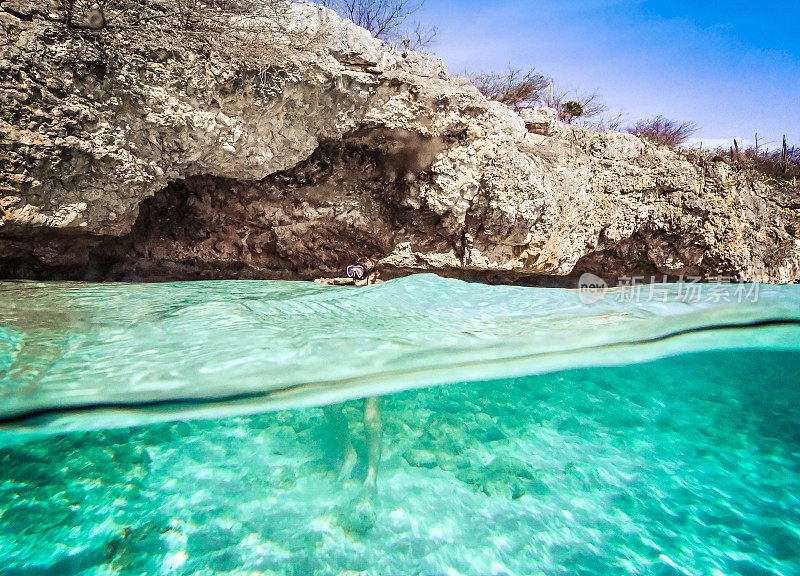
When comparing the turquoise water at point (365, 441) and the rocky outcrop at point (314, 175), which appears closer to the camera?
the turquoise water at point (365, 441)

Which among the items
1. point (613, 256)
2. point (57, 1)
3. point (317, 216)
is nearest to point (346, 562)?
point (317, 216)

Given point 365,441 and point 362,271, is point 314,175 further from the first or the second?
point 365,441

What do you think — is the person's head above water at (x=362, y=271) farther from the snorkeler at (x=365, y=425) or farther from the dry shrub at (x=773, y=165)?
the dry shrub at (x=773, y=165)

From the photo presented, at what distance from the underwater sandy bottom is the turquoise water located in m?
0.01

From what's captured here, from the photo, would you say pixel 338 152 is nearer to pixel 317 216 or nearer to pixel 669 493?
pixel 317 216

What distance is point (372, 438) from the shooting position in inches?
112

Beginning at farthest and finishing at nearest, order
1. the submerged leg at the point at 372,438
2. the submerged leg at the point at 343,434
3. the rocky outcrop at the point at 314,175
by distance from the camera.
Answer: the rocky outcrop at the point at 314,175 → the submerged leg at the point at 343,434 → the submerged leg at the point at 372,438

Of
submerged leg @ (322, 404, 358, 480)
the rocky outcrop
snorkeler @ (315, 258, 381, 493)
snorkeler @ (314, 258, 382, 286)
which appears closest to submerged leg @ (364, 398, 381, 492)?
snorkeler @ (315, 258, 381, 493)

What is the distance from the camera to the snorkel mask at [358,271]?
4094mm

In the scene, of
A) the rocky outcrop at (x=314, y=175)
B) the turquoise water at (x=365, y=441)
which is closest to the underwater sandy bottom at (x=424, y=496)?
the turquoise water at (x=365, y=441)

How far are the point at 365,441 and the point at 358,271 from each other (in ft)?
5.70

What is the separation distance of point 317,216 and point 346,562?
281cm

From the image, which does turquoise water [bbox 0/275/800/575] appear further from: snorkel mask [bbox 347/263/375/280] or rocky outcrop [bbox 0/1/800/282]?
snorkel mask [bbox 347/263/375/280]

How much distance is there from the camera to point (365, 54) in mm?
3492
